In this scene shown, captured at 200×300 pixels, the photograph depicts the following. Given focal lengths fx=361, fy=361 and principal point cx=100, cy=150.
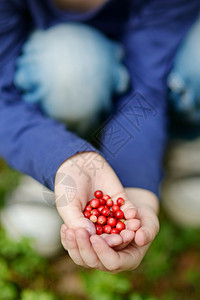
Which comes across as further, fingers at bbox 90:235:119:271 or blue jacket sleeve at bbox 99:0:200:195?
blue jacket sleeve at bbox 99:0:200:195

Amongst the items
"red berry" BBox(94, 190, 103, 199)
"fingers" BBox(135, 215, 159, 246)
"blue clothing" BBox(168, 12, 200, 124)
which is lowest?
"blue clothing" BBox(168, 12, 200, 124)

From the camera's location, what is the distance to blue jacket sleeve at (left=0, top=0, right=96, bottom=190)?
98 cm

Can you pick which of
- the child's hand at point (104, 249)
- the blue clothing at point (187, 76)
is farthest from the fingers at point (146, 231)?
the blue clothing at point (187, 76)

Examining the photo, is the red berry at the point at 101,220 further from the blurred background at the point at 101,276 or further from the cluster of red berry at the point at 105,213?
the blurred background at the point at 101,276

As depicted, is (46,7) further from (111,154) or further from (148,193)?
(148,193)

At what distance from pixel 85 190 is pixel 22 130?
12.9 inches

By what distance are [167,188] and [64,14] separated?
0.85 meters

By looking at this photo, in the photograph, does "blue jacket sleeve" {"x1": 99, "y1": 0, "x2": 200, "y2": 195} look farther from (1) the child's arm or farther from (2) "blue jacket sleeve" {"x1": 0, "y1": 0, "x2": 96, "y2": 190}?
(2) "blue jacket sleeve" {"x1": 0, "y1": 0, "x2": 96, "y2": 190}

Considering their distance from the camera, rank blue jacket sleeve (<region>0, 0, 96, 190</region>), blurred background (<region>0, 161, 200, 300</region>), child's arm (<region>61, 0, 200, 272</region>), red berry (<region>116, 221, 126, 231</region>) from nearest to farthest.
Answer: red berry (<region>116, 221, 126, 231</region>)
blue jacket sleeve (<region>0, 0, 96, 190</region>)
child's arm (<region>61, 0, 200, 272</region>)
blurred background (<region>0, 161, 200, 300</region>)

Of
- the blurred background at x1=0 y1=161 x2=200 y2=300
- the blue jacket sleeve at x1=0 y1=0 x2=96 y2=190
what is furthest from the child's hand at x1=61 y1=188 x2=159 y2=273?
the blurred background at x1=0 y1=161 x2=200 y2=300

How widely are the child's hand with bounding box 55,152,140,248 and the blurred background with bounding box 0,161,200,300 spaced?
1.47 ft

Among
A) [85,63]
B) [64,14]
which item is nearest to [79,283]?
[85,63]

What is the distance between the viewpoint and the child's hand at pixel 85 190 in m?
0.80

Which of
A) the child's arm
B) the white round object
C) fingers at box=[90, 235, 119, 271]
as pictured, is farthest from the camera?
the white round object
